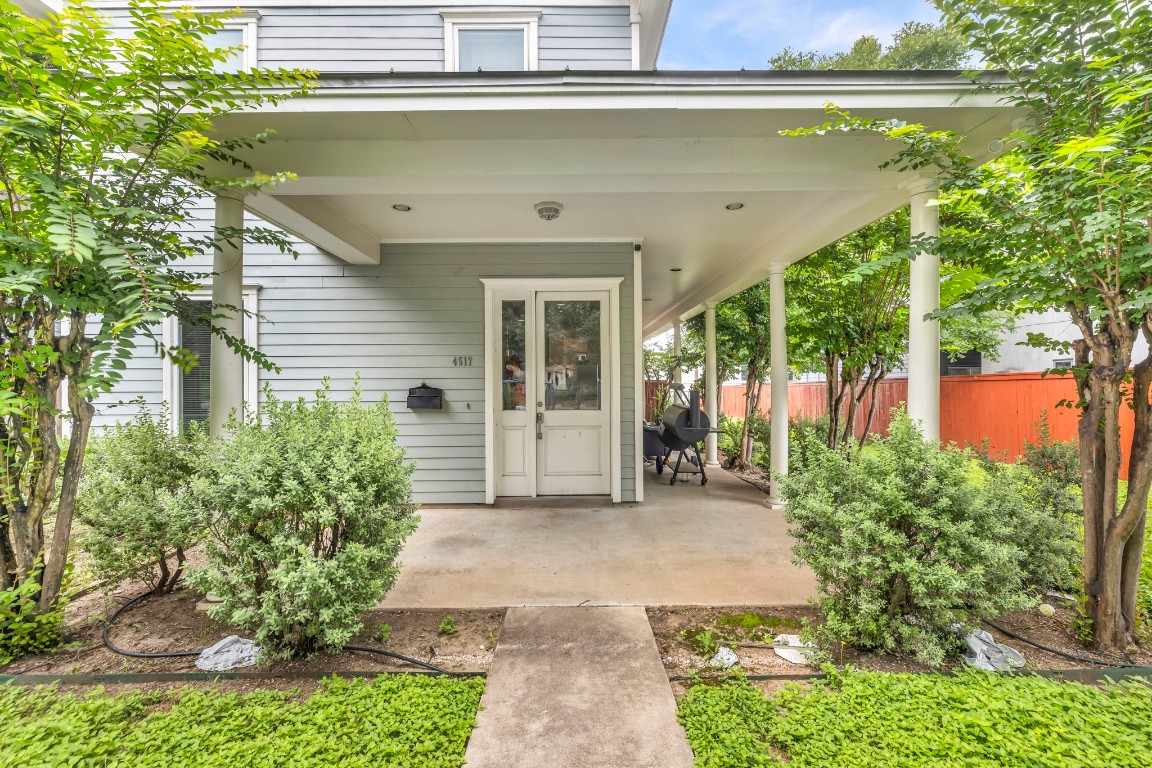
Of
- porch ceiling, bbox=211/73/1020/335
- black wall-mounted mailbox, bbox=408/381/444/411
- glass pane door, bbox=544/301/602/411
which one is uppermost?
porch ceiling, bbox=211/73/1020/335

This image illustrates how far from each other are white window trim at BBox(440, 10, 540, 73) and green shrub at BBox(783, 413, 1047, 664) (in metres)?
4.55

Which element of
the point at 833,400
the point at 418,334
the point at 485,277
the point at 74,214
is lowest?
the point at 833,400

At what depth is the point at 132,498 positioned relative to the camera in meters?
2.40

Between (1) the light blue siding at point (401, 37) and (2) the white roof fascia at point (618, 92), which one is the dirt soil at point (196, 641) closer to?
(2) the white roof fascia at point (618, 92)

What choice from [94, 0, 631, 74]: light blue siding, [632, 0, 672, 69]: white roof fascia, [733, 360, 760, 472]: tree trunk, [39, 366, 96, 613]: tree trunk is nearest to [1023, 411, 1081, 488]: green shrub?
[733, 360, 760, 472]: tree trunk

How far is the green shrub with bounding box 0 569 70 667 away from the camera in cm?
201

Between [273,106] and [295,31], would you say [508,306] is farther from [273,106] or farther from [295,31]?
[295,31]

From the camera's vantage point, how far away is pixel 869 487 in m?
2.06

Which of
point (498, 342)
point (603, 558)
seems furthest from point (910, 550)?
point (498, 342)

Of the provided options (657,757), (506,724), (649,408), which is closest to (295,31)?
(506,724)

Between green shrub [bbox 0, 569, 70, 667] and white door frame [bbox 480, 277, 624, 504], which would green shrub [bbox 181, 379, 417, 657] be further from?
white door frame [bbox 480, 277, 624, 504]

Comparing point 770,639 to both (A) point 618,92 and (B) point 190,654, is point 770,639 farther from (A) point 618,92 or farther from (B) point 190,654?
(A) point 618,92

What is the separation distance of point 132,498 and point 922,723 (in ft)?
11.6

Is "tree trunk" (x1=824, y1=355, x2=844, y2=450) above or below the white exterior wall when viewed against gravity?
below
